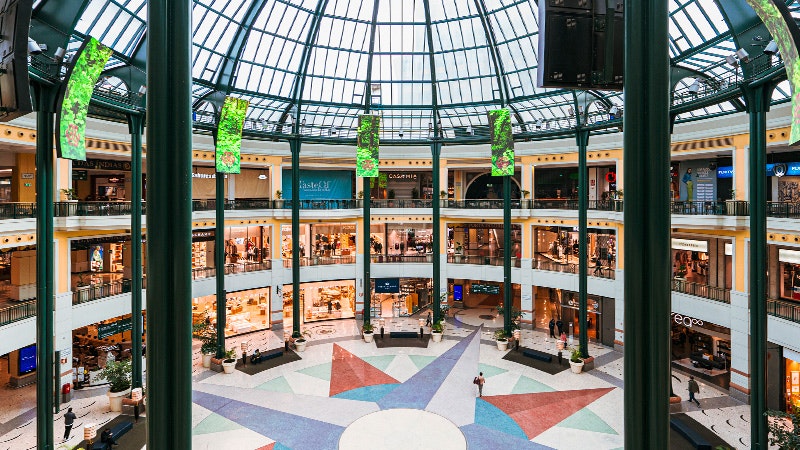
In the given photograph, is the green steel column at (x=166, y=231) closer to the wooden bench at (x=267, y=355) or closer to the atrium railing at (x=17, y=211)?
the atrium railing at (x=17, y=211)

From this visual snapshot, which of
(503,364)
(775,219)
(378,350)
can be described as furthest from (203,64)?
(775,219)

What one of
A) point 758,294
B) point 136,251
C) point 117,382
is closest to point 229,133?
point 136,251

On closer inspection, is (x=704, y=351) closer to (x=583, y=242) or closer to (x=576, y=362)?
(x=576, y=362)

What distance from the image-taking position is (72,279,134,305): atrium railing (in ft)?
70.3

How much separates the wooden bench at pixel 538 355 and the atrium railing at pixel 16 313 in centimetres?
2310

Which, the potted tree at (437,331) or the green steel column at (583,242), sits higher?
the green steel column at (583,242)

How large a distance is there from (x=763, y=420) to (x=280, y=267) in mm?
26469

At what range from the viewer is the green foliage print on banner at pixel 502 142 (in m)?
24.2

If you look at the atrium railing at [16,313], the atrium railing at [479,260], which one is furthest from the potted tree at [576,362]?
the atrium railing at [16,313]

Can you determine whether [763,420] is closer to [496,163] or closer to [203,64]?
[496,163]

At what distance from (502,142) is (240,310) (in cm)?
2021

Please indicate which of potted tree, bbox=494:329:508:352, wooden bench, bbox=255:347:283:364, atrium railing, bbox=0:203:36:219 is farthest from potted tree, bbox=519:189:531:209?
atrium railing, bbox=0:203:36:219

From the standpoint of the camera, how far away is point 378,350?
26.2 meters

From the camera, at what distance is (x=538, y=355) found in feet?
80.3
